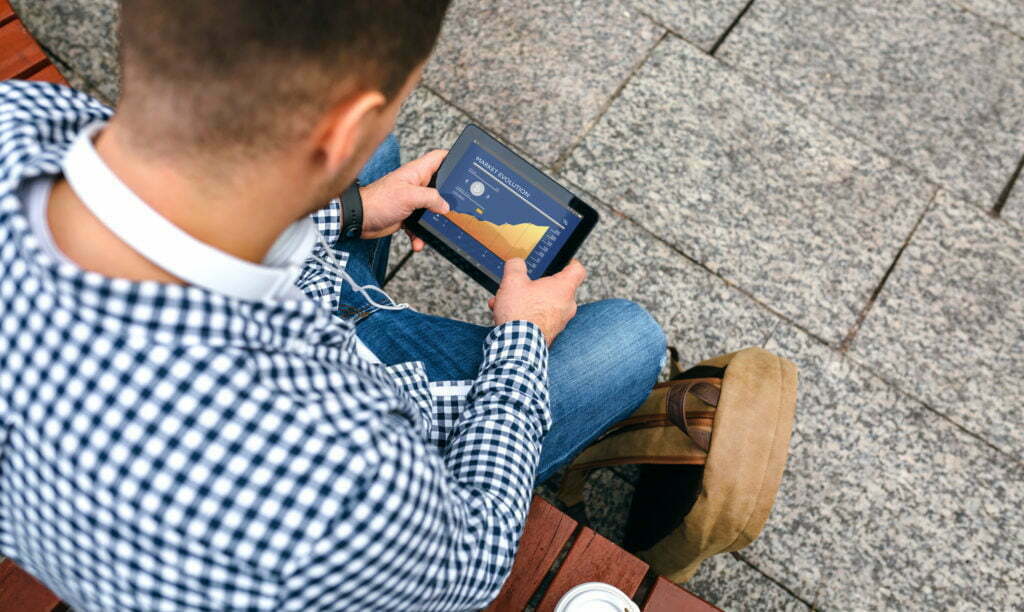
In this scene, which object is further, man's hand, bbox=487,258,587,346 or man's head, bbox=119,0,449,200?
man's hand, bbox=487,258,587,346

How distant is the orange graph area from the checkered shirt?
31.3 inches

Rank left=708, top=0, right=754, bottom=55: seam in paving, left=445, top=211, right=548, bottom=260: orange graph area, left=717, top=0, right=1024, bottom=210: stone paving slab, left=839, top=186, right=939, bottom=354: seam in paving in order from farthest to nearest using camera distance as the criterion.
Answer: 1. left=708, top=0, right=754, bottom=55: seam in paving
2. left=717, top=0, right=1024, bottom=210: stone paving slab
3. left=839, top=186, right=939, bottom=354: seam in paving
4. left=445, top=211, right=548, bottom=260: orange graph area

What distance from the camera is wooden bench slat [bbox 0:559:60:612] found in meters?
1.32

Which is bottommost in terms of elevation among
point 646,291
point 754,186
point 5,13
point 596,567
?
point 646,291

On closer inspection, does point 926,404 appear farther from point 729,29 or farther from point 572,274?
point 729,29

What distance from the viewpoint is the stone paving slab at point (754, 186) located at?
2.43 metres

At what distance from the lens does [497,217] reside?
1.68 metres

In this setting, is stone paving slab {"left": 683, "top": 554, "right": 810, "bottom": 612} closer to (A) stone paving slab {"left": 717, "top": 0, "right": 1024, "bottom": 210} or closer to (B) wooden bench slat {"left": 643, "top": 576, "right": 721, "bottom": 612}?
(B) wooden bench slat {"left": 643, "top": 576, "right": 721, "bottom": 612}

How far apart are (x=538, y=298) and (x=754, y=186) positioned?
4.38ft

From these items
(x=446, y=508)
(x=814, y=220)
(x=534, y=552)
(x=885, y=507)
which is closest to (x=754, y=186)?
(x=814, y=220)

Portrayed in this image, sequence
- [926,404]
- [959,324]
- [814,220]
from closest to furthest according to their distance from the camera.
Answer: [926,404] → [959,324] → [814,220]

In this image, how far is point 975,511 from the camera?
217cm

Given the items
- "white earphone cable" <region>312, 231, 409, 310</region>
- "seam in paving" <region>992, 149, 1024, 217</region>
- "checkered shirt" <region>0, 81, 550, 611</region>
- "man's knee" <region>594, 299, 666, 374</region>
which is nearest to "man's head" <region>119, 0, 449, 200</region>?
"checkered shirt" <region>0, 81, 550, 611</region>

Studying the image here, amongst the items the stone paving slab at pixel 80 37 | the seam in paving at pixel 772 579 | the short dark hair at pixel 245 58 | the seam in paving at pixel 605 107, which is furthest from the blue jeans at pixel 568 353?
the stone paving slab at pixel 80 37
